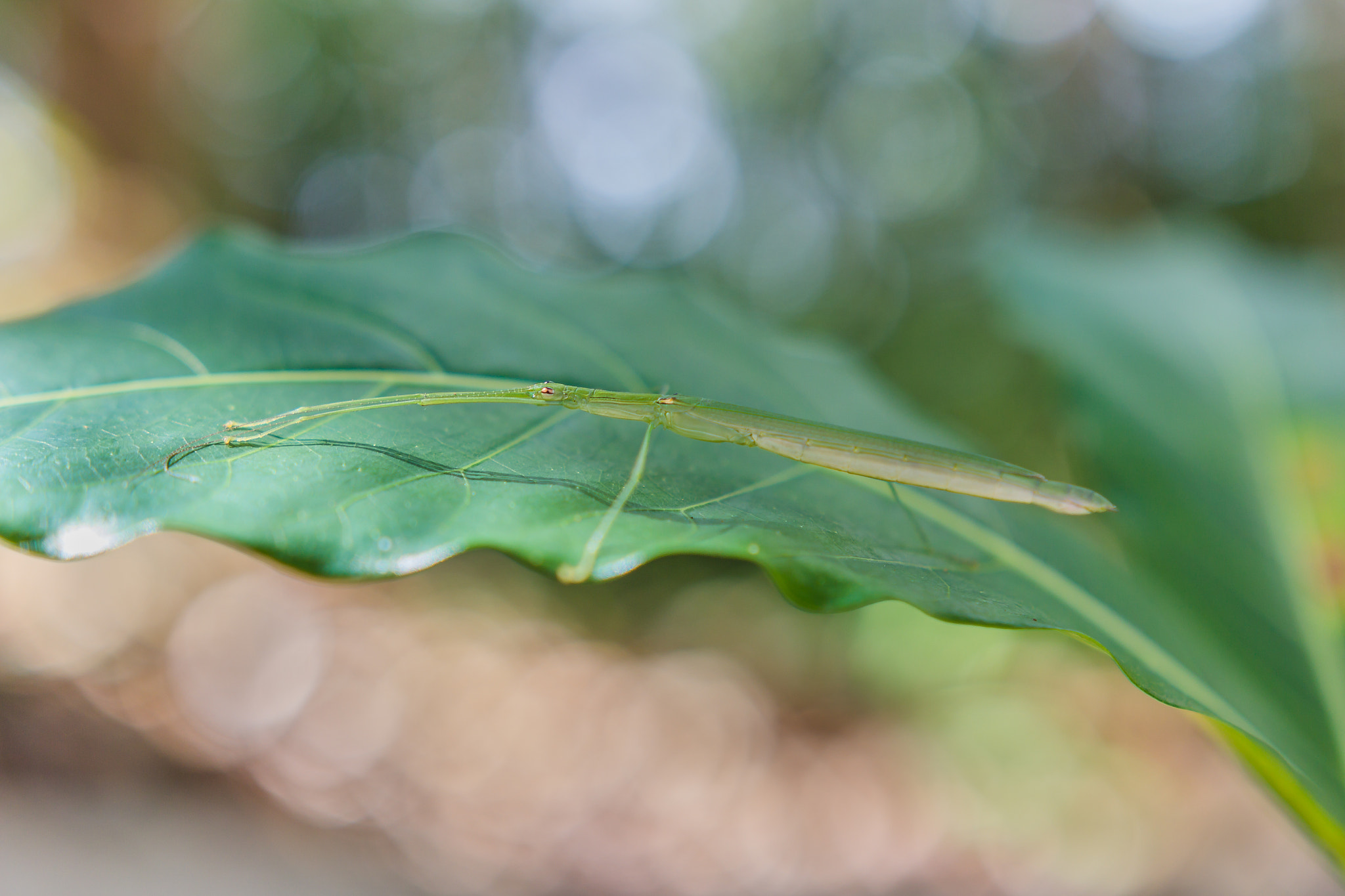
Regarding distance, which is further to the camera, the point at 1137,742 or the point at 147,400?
the point at 1137,742

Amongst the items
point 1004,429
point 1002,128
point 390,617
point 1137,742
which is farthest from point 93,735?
point 1002,128

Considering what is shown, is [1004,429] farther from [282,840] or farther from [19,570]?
[19,570]

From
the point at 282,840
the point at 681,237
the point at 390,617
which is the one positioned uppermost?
the point at 681,237

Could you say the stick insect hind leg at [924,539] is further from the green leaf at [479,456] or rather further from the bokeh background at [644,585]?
the bokeh background at [644,585]

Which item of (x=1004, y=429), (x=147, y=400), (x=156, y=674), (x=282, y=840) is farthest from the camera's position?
(x=1004, y=429)

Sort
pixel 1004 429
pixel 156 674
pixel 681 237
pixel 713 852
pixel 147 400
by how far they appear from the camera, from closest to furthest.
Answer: pixel 147 400 → pixel 713 852 → pixel 156 674 → pixel 1004 429 → pixel 681 237

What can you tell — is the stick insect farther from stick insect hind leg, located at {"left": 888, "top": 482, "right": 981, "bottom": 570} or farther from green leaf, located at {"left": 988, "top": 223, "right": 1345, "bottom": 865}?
green leaf, located at {"left": 988, "top": 223, "right": 1345, "bottom": 865}
